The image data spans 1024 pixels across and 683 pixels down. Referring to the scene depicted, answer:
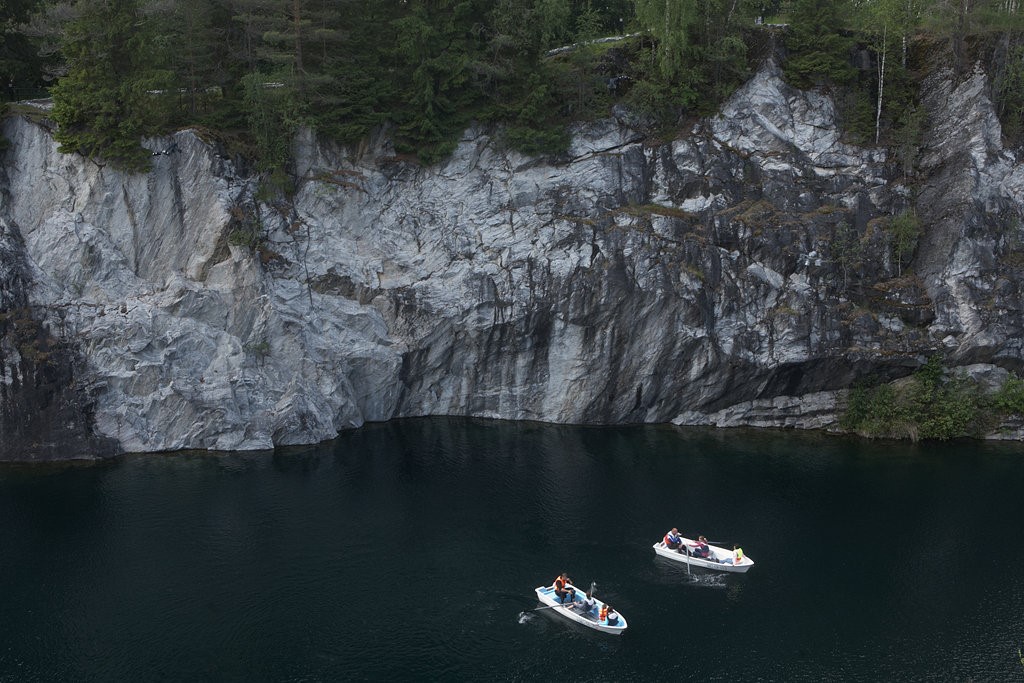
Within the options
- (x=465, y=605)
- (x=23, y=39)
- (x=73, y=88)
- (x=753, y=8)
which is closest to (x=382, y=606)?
(x=465, y=605)

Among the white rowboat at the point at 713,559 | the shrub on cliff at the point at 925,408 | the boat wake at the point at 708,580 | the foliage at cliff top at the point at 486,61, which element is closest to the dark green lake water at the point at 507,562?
the boat wake at the point at 708,580

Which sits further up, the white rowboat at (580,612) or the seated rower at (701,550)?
the seated rower at (701,550)

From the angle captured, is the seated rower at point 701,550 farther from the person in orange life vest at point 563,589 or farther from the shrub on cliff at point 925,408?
the shrub on cliff at point 925,408

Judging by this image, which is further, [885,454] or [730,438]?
[730,438]

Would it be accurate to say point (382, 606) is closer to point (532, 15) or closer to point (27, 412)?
point (27, 412)

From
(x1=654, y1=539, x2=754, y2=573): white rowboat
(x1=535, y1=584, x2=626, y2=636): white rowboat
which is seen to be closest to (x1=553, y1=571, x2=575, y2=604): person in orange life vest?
(x1=535, y1=584, x2=626, y2=636): white rowboat

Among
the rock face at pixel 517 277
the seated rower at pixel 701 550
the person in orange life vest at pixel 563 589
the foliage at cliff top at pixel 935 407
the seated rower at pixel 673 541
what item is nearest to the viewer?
the person in orange life vest at pixel 563 589

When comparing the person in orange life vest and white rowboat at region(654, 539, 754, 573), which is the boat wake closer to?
white rowboat at region(654, 539, 754, 573)
